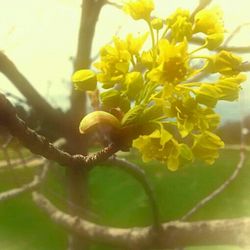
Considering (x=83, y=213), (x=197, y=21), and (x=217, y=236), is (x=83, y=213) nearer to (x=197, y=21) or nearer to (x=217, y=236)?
(x=217, y=236)

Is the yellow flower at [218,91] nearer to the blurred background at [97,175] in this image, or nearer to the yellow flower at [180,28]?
the yellow flower at [180,28]

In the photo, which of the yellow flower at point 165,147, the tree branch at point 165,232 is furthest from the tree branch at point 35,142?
the tree branch at point 165,232

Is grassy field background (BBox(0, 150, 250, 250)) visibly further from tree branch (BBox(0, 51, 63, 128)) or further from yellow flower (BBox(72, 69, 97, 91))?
yellow flower (BBox(72, 69, 97, 91))

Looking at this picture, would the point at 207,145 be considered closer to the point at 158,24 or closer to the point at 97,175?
the point at 158,24

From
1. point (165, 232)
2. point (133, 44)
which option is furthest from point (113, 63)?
point (165, 232)

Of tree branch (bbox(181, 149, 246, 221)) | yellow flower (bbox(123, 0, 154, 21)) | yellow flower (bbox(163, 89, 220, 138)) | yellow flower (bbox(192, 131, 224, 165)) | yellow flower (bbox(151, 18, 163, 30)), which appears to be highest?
yellow flower (bbox(123, 0, 154, 21))

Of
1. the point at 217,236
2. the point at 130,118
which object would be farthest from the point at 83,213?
the point at 130,118

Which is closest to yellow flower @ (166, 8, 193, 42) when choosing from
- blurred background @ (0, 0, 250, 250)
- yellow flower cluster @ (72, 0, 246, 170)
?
yellow flower cluster @ (72, 0, 246, 170)
